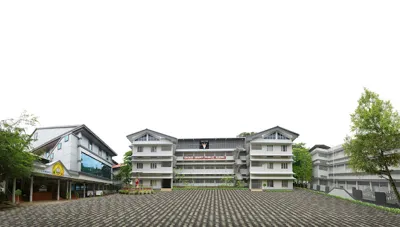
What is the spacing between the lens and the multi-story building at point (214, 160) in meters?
56.0

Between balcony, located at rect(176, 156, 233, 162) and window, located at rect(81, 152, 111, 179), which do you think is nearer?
window, located at rect(81, 152, 111, 179)

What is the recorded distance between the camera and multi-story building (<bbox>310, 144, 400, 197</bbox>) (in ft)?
167

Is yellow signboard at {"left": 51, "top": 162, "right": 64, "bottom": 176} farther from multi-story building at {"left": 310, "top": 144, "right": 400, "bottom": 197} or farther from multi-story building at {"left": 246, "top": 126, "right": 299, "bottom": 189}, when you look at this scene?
multi-story building at {"left": 310, "top": 144, "right": 400, "bottom": 197}

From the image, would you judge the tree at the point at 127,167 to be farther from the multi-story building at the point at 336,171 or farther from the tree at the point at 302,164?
the multi-story building at the point at 336,171

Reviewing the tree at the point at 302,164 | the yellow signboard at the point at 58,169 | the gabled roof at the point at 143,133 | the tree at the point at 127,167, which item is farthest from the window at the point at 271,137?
the yellow signboard at the point at 58,169

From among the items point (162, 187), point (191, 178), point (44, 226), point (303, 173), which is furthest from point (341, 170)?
point (44, 226)

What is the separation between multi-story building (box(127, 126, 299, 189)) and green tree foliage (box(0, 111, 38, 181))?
105 feet

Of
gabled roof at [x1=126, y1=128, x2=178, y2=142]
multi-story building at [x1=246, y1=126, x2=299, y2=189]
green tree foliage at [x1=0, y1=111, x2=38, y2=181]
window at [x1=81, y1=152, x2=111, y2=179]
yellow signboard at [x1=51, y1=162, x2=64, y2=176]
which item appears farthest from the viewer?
gabled roof at [x1=126, y1=128, x2=178, y2=142]

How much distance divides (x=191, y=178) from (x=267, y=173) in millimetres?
15329

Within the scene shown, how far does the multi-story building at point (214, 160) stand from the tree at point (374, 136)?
2497cm

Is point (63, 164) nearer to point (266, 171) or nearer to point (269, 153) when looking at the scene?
point (266, 171)

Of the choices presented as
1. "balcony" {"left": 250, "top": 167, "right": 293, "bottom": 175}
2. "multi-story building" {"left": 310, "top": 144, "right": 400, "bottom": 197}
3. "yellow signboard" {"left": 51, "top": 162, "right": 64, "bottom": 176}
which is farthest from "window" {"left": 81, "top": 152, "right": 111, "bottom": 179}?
"multi-story building" {"left": 310, "top": 144, "right": 400, "bottom": 197}

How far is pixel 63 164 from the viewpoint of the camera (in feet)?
120

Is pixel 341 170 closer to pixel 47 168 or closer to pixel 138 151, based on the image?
pixel 138 151
